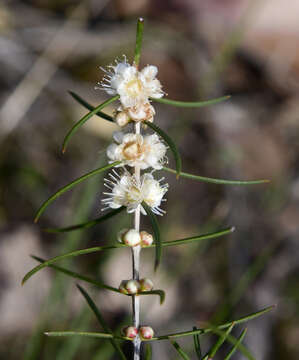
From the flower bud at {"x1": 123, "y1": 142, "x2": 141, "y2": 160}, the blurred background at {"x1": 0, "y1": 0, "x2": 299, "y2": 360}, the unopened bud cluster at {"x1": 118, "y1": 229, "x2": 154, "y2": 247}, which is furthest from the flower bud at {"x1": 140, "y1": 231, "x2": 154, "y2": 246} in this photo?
the blurred background at {"x1": 0, "y1": 0, "x2": 299, "y2": 360}

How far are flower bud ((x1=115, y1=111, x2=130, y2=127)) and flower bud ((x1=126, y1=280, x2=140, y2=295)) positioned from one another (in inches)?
7.9

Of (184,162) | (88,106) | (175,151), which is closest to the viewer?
(175,151)

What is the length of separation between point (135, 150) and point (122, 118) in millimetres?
44

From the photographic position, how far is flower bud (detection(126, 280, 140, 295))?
625 millimetres

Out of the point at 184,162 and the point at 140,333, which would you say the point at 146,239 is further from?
the point at 184,162

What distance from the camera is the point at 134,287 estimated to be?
24.6 inches

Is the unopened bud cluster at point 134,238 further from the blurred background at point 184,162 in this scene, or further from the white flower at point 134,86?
the blurred background at point 184,162

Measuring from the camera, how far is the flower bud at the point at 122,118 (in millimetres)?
624

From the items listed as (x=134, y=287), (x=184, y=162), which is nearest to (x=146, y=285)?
(x=134, y=287)

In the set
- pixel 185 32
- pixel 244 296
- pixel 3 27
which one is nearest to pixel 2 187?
pixel 3 27

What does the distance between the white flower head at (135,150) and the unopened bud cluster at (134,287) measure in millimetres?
150

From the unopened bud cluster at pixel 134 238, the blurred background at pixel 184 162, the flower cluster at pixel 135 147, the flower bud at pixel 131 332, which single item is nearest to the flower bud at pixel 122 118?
the flower cluster at pixel 135 147

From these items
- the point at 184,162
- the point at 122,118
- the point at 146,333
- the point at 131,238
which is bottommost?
Answer: the point at 146,333

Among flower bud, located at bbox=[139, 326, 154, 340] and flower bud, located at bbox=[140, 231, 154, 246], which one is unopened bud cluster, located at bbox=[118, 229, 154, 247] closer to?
flower bud, located at bbox=[140, 231, 154, 246]
